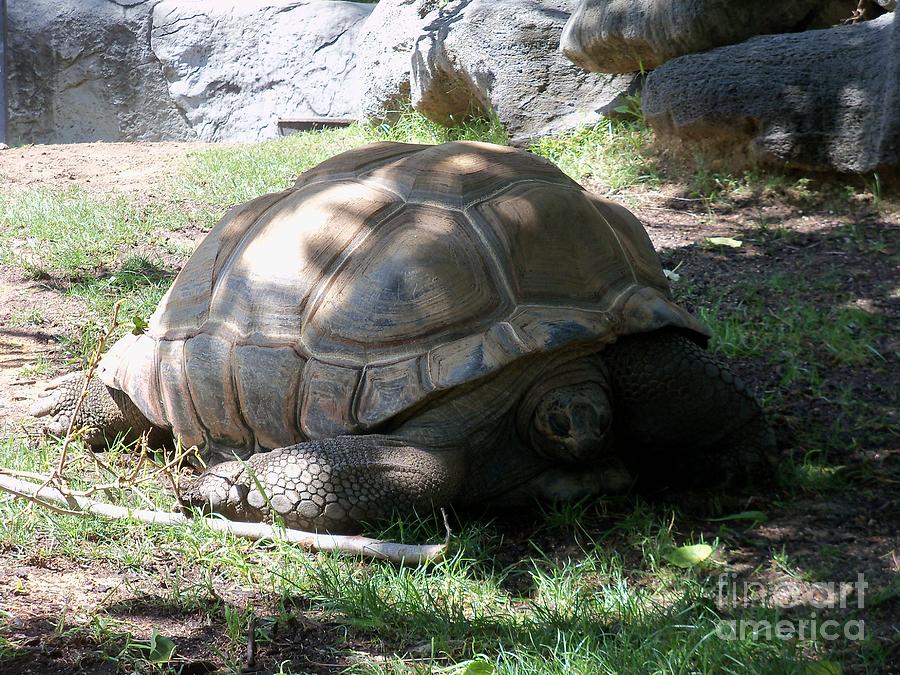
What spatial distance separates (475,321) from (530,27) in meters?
4.84

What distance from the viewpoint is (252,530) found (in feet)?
8.73

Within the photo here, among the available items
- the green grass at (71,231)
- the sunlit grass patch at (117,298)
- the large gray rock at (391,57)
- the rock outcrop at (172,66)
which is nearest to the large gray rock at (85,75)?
the rock outcrop at (172,66)

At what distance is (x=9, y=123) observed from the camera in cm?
1295

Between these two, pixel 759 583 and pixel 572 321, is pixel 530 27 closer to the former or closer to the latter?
pixel 572 321

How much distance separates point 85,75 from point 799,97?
420 inches

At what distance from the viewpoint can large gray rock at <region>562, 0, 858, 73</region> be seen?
558 cm

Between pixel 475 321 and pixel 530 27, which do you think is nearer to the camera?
pixel 475 321

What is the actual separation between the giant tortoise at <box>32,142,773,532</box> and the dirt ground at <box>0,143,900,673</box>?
10.7 inches

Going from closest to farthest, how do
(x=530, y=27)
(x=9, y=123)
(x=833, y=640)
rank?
(x=833, y=640), (x=530, y=27), (x=9, y=123)

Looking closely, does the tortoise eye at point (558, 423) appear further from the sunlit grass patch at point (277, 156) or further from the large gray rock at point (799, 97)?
the sunlit grass patch at point (277, 156)

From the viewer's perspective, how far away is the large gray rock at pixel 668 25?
5.58 metres

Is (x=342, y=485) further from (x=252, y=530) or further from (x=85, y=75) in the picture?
(x=85, y=75)

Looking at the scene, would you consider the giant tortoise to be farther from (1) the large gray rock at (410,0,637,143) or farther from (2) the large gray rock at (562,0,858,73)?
(1) the large gray rock at (410,0,637,143)

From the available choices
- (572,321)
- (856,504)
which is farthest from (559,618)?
(856,504)
